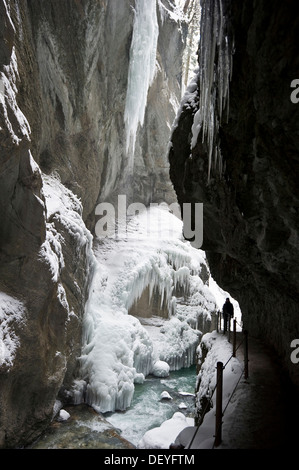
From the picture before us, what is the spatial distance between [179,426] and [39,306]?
4793 millimetres

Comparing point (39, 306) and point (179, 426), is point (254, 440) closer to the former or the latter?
point (179, 426)

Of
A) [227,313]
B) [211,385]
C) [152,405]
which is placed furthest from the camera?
[152,405]

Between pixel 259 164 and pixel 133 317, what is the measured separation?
42.7 feet

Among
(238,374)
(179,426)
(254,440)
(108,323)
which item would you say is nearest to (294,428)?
(254,440)

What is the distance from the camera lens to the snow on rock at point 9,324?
730 cm

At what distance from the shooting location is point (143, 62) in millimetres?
21062

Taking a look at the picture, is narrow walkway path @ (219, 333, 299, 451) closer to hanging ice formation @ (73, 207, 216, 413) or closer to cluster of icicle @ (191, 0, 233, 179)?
cluster of icicle @ (191, 0, 233, 179)

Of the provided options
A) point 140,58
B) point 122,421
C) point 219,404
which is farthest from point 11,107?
point 140,58

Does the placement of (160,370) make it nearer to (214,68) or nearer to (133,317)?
(133,317)

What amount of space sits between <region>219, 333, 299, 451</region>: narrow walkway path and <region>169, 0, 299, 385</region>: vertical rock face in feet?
1.37

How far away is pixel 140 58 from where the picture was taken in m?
20.8

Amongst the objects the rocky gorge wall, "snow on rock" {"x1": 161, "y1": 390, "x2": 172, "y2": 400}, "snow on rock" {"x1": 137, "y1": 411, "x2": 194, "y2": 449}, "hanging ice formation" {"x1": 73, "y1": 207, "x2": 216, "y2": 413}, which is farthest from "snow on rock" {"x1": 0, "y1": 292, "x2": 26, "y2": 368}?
"snow on rock" {"x1": 161, "y1": 390, "x2": 172, "y2": 400}

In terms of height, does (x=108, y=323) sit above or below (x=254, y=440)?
below
